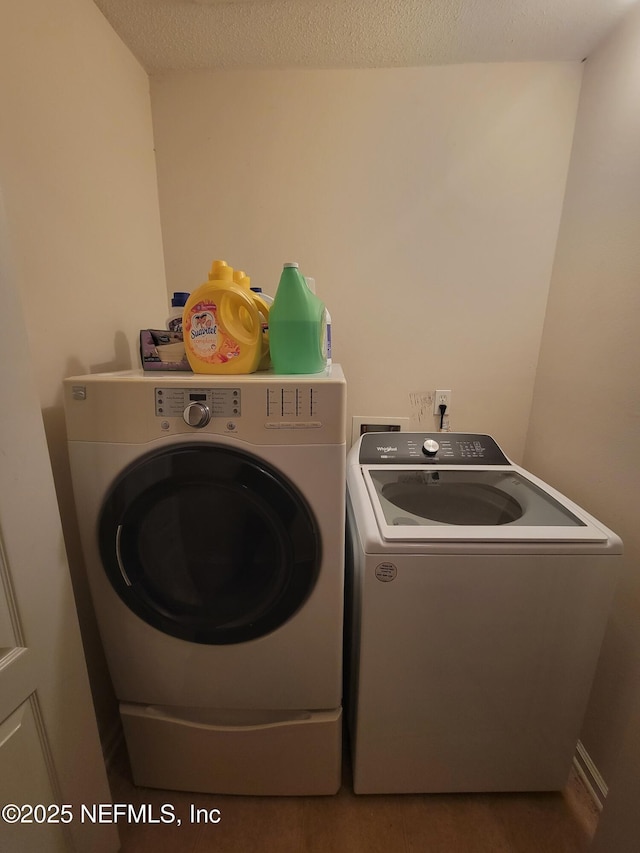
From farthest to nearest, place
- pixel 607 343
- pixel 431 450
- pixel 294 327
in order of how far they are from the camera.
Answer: pixel 431 450 → pixel 607 343 → pixel 294 327

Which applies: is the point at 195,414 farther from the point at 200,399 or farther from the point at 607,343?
the point at 607,343

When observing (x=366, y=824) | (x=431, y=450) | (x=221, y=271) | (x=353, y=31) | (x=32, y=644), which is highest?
(x=353, y=31)

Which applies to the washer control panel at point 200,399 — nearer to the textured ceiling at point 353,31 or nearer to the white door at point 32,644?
the white door at point 32,644

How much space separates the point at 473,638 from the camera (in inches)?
34.1

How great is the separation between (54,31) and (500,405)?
183cm

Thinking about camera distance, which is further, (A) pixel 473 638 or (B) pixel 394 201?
(B) pixel 394 201

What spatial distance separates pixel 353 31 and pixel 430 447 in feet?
4.50

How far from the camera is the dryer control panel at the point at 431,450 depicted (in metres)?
1.23

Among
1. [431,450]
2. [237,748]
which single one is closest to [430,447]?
[431,450]

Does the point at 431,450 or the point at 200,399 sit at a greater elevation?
the point at 200,399

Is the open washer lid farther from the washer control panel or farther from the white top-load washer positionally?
the washer control panel

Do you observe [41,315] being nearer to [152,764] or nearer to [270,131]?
[270,131]

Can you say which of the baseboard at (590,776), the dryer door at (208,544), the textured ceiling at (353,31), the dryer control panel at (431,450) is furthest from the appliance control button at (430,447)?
the textured ceiling at (353,31)

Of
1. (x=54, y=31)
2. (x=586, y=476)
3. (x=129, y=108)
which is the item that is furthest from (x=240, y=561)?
(x=129, y=108)
